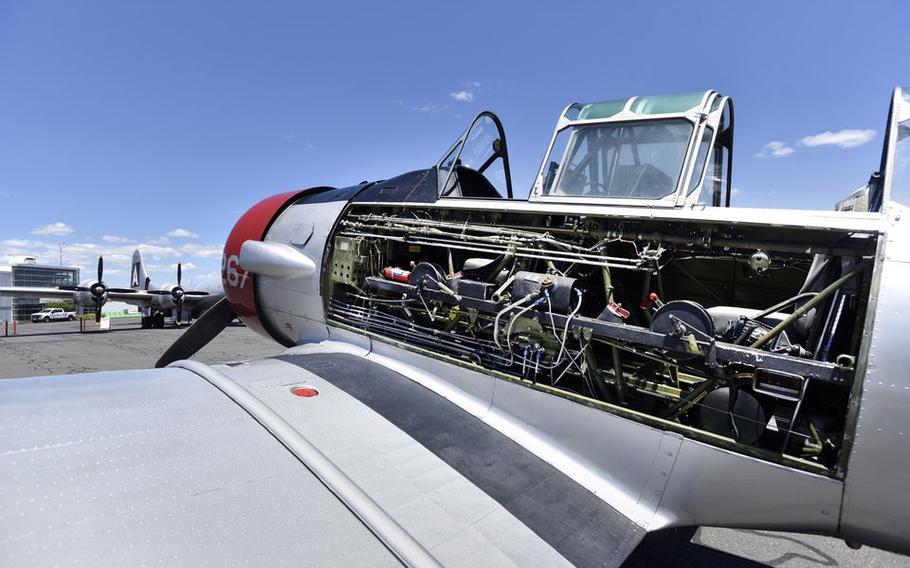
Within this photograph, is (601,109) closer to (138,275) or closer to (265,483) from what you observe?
(265,483)

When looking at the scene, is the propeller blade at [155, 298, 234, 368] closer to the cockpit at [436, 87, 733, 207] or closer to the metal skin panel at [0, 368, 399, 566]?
the metal skin panel at [0, 368, 399, 566]

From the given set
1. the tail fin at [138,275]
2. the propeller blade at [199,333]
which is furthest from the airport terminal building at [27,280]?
the propeller blade at [199,333]

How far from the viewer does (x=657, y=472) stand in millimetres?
2236

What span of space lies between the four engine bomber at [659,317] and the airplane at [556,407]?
0.01m

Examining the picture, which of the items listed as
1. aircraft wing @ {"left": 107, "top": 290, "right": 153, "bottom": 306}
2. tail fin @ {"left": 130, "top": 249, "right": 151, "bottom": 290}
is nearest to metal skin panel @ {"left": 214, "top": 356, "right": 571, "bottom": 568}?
aircraft wing @ {"left": 107, "top": 290, "right": 153, "bottom": 306}

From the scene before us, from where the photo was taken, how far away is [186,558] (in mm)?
1402

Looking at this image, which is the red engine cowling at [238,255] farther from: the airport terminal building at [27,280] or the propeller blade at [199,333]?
the airport terminal building at [27,280]

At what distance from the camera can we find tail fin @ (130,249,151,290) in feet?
89.7

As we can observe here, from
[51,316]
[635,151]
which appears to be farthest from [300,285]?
[51,316]

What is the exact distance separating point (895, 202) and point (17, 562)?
11.1 feet

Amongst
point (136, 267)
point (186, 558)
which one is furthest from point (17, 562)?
point (136, 267)

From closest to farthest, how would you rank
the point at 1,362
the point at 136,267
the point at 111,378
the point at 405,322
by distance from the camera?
the point at 111,378, the point at 405,322, the point at 1,362, the point at 136,267

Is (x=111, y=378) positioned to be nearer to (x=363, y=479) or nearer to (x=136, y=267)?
(x=363, y=479)

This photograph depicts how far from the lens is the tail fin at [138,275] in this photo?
27.3m
